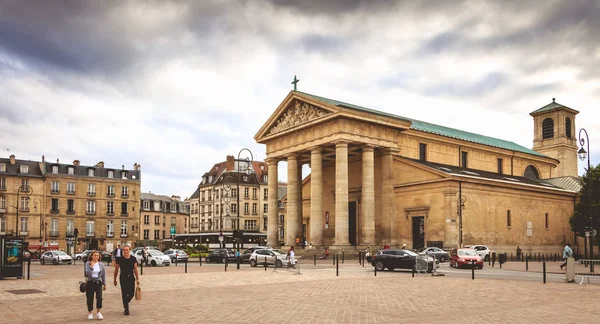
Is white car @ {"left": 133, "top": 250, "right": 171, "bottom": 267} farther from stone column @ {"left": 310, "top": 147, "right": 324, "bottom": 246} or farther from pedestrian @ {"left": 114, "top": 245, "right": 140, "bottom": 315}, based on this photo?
pedestrian @ {"left": 114, "top": 245, "right": 140, "bottom": 315}

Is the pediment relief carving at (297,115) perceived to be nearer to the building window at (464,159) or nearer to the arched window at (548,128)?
the building window at (464,159)

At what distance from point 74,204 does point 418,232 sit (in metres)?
61.7

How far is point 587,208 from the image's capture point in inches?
2288

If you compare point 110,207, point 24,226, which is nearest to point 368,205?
point 110,207

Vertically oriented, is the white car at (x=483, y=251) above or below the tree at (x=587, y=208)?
below

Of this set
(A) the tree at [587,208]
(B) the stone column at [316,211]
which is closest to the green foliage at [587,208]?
(A) the tree at [587,208]

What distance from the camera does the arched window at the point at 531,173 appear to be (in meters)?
83.4

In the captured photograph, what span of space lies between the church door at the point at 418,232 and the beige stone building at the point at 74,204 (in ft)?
180

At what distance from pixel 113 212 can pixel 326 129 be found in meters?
55.3

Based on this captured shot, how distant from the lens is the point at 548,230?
2613 inches

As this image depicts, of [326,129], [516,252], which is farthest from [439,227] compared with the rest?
[326,129]

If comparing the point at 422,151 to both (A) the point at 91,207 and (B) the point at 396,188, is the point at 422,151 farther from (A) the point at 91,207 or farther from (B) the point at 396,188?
(A) the point at 91,207

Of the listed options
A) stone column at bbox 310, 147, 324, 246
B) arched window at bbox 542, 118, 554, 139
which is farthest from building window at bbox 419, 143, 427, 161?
arched window at bbox 542, 118, 554, 139

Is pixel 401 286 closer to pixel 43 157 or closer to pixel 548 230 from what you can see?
pixel 548 230
